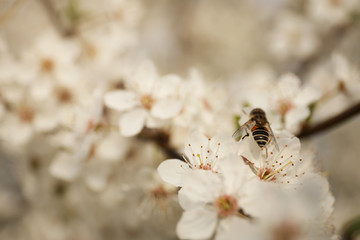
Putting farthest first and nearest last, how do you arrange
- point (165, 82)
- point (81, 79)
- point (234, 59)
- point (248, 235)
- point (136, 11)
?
1. point (234, 59)
2. point (136, 11)
3. point (81, 79)
4. point (165, 82)
5. point (248, 235)

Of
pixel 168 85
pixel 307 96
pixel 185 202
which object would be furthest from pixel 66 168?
pixel 307 96

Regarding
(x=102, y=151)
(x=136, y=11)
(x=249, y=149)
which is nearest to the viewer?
(x=249, y=149)

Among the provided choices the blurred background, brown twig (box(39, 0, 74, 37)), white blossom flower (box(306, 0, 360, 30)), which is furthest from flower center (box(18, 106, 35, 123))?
white blossom flower (box(306, 0, 360, 30))

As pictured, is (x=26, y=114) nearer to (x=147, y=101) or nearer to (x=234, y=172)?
(x=147, y=101)

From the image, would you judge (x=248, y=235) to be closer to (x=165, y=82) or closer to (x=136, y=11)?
(x=165, y=82)

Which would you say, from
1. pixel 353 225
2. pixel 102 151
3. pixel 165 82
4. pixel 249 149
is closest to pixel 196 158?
pixel 249 149

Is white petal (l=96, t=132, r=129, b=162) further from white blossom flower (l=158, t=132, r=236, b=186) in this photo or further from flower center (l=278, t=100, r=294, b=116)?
flower center (l=278, t=100, r=294, b=116)

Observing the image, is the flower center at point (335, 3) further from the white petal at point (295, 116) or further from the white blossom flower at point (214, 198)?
the white blossom flower at point (214, 198)
